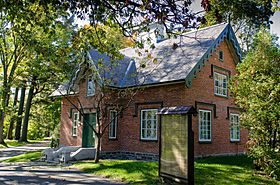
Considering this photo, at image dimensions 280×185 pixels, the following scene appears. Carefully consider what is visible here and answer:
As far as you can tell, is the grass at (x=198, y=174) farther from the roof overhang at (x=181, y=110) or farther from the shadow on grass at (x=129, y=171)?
the roof overhang at (x=181, y=110)

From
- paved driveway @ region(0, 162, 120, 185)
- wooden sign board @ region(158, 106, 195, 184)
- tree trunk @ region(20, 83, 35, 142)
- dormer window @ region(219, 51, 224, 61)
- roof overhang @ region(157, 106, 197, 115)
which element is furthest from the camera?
tree trunk @ region(20, 83, 35, 142)

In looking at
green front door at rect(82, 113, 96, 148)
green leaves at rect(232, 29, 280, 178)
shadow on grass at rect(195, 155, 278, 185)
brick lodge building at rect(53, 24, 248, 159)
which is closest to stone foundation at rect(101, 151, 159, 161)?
brick lodge building at rect(53, 24, 248, 159)

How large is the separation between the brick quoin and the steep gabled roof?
0.57 metres

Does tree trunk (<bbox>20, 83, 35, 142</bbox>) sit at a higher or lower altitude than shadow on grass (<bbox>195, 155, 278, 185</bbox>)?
higher

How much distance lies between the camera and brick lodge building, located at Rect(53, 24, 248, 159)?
15.8 m

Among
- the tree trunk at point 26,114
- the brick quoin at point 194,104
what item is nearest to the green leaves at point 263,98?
the brick quoin at point 194,104

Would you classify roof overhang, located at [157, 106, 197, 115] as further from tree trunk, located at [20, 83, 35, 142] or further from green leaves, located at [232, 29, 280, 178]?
tree trunk, located at [20, 83, 35, 142]

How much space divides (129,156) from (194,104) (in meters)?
4.86

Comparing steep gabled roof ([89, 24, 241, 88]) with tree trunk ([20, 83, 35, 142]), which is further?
tree trunk ([20, 83, 35, 142])

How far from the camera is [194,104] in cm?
1580

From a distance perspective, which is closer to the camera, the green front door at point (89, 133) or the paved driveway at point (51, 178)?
the paved driveway at point (51, 178)

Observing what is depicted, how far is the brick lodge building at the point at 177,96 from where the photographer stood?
15789mm

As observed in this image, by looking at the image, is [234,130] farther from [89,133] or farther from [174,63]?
[89,133]

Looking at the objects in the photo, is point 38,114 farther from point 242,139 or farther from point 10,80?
point 242,139
